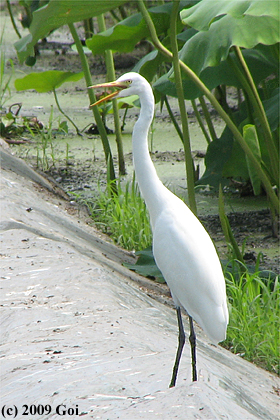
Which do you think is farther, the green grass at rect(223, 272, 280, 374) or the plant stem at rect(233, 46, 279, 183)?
the plant stem at rect(233, 46, 279, 183)

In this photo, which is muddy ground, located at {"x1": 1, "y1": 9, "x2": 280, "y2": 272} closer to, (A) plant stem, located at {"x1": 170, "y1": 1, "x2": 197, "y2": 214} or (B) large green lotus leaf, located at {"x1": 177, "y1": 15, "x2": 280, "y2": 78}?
(A) plant stem, located at {"x1": 170, "y1": 1, "x2": 197, "y2": 214}

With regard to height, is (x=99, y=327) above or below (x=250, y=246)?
above

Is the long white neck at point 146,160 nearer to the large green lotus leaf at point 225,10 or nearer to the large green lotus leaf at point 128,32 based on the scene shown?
the large green lotus leaf at point 225,10

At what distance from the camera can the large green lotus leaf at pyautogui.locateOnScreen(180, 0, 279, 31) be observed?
6.39ft

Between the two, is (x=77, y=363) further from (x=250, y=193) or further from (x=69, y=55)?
(x=69, y=55)

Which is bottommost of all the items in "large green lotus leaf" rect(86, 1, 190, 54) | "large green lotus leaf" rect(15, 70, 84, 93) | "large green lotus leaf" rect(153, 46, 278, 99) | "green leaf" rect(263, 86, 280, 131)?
"green leaf" rect(263, 86, 280, 131)

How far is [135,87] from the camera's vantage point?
5.47ft

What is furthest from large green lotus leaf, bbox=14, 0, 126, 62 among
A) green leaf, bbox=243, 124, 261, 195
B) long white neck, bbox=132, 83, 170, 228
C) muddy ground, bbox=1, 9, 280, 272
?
muddy ground, bbox=1, 9, 280, 272

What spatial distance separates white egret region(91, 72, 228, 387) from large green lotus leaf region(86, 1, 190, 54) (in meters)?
1.37

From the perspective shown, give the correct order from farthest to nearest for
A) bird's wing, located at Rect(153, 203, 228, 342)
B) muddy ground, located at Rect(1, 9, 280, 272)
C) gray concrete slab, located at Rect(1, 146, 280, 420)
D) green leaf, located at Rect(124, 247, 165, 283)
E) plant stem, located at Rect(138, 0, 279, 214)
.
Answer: muddy ground, located at Rect(1, 9, 280, 272), green leaf, located at Rect(124, 247, 165, 283), plant stem, located at Rect(138, 0, 279, 214), bird's wing, located at Rect(153, 203, 228, 342), gray concrete slab, located at Rect(1, 146, 280, 420)

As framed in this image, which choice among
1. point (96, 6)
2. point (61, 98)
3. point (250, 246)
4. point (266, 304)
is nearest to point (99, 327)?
point (266, 304)

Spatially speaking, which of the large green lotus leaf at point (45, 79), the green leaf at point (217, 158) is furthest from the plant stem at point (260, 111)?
the large green lotus leaf at point (45, 79)

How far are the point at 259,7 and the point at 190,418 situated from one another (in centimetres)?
141

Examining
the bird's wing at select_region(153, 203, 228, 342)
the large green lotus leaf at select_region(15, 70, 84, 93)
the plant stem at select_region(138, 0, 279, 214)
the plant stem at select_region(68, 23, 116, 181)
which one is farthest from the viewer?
the large green lotus leaf at select_region(15, 70, 84, 93)
